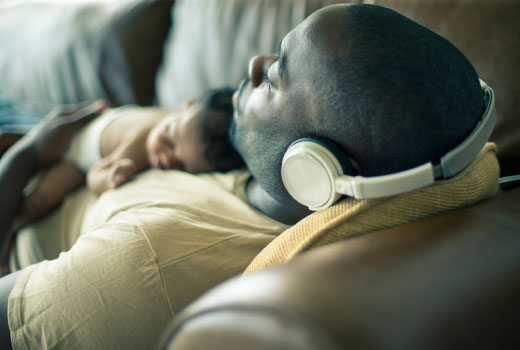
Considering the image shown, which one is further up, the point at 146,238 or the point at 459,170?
the point at 459,170

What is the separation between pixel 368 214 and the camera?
50cm

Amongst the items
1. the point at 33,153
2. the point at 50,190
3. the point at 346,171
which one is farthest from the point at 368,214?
the point at 33,153

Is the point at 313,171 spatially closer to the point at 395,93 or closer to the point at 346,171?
the point at 346,171

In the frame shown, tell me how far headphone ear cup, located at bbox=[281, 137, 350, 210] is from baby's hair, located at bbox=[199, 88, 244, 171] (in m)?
0.51

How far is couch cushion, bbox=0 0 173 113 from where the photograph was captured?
1522mm

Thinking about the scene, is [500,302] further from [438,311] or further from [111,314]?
[111,314]

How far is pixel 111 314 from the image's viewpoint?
1.89ft

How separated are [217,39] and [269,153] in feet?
2.54

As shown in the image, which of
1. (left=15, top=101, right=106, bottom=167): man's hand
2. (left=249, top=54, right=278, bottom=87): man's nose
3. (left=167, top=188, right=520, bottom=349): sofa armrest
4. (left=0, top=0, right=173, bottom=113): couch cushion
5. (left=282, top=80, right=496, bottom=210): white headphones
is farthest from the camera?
(left=0, top=0, right=173, bottom=113): couch cushion

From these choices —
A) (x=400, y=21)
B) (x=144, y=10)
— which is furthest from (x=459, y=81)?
(x=144, y=10)

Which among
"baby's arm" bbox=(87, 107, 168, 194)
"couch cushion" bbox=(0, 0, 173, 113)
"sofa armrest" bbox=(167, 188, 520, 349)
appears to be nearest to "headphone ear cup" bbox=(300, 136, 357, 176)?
"sofa armrest" bbox=(167, 188, 520, 349)

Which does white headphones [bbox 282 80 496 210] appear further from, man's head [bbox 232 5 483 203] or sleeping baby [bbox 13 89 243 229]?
sleeping baby [bbox 13 89 243 229]

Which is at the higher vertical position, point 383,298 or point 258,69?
point 258,69

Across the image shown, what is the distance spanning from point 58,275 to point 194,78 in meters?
0.95
